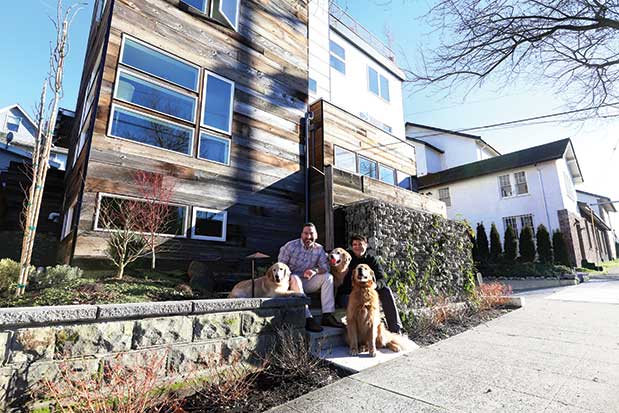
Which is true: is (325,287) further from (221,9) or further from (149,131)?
(221,9)

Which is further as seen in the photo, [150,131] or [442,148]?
[442,148]

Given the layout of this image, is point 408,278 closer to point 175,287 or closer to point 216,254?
point 216,254

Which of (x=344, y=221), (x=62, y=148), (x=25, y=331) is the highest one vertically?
Result: (x=62, y=148)

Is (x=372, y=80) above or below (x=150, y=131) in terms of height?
above

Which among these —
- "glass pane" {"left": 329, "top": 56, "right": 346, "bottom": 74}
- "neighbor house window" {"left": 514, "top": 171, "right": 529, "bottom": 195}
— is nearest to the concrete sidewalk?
"glass pane" {"left": 329, "top": 56, "right": 346, "bottom": 74}

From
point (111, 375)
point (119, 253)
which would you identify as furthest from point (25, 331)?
point (119, 253)

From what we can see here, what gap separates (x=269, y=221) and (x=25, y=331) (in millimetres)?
4077

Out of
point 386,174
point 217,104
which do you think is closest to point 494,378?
point 217,104

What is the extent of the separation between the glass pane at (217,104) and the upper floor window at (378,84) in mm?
8151

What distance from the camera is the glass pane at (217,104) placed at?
5.43 m

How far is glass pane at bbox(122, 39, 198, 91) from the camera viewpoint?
466 centimetres

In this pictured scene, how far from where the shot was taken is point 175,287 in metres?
3.62

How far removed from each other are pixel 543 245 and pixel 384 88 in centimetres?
988

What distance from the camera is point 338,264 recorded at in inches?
157
